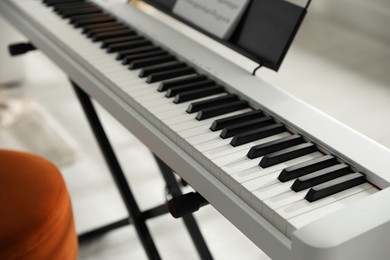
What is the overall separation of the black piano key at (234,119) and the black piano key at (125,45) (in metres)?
0.58

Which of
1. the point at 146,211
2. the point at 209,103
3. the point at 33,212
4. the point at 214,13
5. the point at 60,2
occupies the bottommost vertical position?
the point at 146,211

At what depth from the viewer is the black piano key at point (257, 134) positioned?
4.46ft

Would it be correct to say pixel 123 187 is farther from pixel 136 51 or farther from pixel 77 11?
Result: pixel 77 11

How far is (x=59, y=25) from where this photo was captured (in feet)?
6.89

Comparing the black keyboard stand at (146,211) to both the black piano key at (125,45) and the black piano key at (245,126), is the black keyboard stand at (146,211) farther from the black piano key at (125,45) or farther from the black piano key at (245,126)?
the black piano key at (245,126)

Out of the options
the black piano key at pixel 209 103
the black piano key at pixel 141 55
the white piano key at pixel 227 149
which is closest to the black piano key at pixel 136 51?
the black piano key at pixel 141 55

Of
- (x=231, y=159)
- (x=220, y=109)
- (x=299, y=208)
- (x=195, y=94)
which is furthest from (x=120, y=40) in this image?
(x=299, y=208)

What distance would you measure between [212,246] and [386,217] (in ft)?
4.58

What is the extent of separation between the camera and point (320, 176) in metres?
1.21

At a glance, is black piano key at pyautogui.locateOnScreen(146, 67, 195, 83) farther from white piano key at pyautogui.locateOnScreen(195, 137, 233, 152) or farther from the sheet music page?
white piano key at pyautogui.locateOnScreen(195, 137, 233, 152)

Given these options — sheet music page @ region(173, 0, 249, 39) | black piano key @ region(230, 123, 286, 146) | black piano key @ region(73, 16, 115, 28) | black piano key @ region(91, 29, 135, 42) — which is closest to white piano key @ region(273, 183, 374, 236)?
black piano key @ region(230, 123, 286, 146)

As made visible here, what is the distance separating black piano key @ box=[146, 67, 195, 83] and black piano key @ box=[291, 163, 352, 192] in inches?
24.6

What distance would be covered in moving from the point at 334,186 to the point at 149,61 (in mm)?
807

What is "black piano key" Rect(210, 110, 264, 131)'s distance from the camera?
1430 millimetres
